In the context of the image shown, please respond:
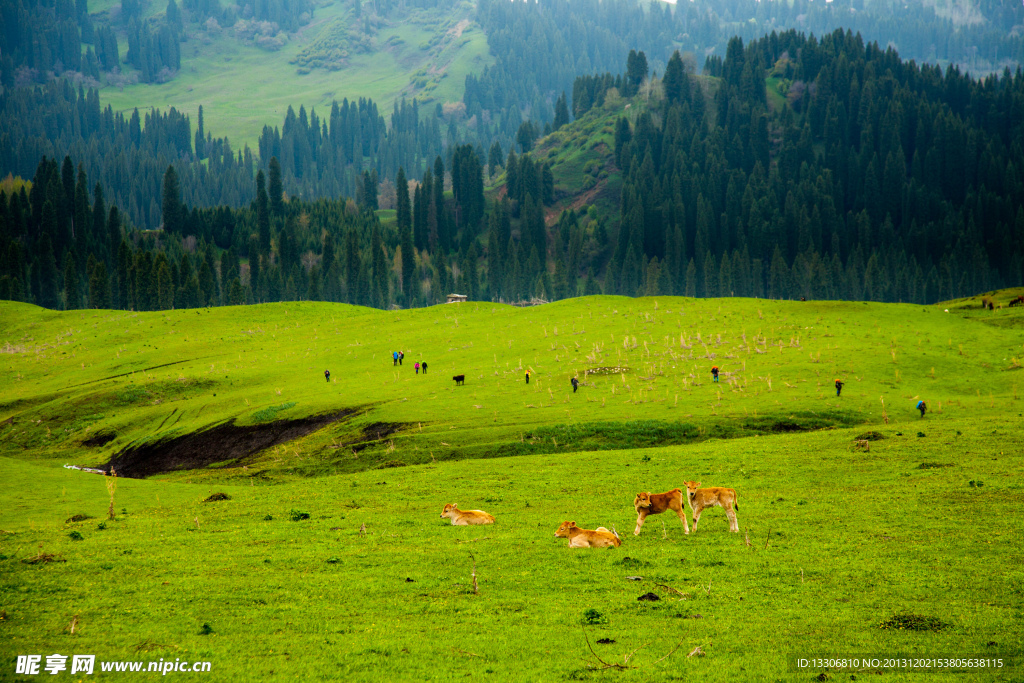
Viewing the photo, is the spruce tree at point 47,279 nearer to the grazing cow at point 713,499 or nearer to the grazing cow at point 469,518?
the grazing cow at point 469,518

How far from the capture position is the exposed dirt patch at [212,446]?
2256 inches

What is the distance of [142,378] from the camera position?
8281 cm

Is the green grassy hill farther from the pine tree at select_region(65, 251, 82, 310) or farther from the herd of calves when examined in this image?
the pine tree at select_region(65, 251, 82, 310)

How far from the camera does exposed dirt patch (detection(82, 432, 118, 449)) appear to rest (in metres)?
65.9

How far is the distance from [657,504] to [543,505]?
27.1 ft

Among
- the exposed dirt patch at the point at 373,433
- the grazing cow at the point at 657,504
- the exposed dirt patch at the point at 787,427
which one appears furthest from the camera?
the exposed dirt patch at the point at 373,433

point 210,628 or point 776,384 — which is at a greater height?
point 210,628

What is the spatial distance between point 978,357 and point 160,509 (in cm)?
6690

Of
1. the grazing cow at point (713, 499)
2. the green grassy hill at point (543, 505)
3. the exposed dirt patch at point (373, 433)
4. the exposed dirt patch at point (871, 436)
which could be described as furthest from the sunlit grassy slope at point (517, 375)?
the grazing cow at point (713, 499)

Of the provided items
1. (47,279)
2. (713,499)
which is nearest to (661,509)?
(713,499)

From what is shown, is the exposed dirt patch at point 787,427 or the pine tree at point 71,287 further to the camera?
the pine tree at point 71,287

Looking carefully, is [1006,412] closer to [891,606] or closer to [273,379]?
[891,606]

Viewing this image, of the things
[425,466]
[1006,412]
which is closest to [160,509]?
[425,466]

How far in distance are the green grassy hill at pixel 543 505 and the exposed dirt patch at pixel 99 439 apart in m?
0.35
